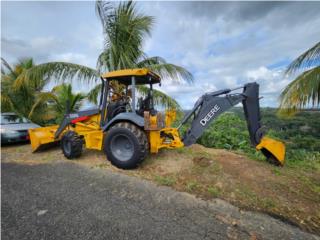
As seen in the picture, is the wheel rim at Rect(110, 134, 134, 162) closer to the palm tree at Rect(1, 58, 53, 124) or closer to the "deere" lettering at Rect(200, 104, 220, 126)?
the "deere" lettering at Rect(200, 104, 220, 126)

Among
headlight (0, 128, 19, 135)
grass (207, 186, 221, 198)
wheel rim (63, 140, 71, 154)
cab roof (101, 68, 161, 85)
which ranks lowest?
grass (207, 186, 221, 198)

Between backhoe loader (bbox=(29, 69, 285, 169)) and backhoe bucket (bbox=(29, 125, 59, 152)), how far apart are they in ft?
3.59

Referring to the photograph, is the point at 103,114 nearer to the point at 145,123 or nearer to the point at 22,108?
the point at 145,123

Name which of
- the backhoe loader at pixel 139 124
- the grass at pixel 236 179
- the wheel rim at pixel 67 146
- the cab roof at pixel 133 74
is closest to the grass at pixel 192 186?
the grass at pixel 236 179

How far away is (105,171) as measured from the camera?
400 cm

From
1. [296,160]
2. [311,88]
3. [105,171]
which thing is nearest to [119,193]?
[105,171]

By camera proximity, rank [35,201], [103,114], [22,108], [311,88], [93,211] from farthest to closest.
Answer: [22,108] < [311,88] < [103,114] < [35,201] < [93,211]

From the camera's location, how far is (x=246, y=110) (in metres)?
3.93

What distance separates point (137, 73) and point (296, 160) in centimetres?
452

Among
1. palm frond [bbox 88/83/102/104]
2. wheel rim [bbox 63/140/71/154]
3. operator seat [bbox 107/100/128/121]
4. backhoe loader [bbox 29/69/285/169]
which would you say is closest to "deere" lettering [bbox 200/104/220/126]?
backhoe loader [bbox 29/69/285/169]

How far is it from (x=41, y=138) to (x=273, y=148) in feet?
20.0

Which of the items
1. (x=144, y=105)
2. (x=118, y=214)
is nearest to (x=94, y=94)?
(x=144, y=105)

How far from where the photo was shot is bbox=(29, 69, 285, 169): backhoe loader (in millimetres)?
3906

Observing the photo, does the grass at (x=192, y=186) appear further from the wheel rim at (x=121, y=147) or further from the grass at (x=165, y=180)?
the wheel rim at (x=121, y=147)
